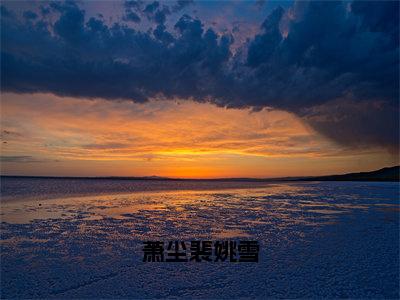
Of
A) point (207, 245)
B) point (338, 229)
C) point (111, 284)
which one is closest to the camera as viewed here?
point (111, 284)

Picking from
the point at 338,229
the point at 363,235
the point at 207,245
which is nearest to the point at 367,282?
the point at 207,245

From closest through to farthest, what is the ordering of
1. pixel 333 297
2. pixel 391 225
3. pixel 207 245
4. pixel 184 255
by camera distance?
pixel 333 297, pixel 184 255, pixel 207 245, pixel 391 225

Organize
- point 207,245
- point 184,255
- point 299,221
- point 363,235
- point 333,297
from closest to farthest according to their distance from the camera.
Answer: point 333,297
point 184,255
point 207,245
point 363,235
point 299,221

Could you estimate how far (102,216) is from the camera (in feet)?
69.5

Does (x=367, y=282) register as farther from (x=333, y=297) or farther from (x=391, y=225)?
(x=391, y=225)

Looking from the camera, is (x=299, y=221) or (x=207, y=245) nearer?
(x=207, y=245)

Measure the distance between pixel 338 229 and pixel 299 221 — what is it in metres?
2.89

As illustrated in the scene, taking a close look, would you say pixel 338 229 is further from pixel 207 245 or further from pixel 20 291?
pixel 20 291

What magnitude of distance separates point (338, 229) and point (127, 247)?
11549 mm

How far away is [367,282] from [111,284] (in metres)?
7.58

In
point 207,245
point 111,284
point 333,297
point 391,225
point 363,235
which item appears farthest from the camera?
point 391,225

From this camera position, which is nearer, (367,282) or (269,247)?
(367,282)

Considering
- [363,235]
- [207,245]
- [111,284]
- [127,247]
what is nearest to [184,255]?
[207,245]

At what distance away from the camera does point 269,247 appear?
12.6 metres
